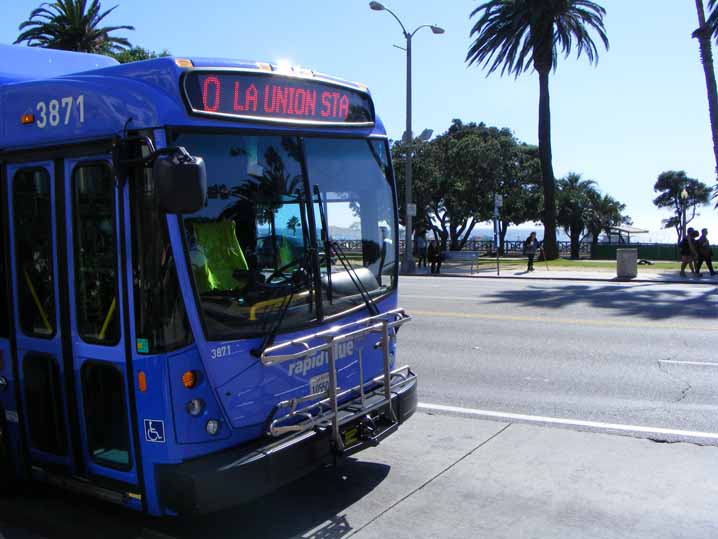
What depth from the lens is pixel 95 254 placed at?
14.7 ft

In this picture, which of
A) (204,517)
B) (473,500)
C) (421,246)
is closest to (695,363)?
(473,500)

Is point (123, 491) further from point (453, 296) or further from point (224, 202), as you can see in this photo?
point (453, 296)

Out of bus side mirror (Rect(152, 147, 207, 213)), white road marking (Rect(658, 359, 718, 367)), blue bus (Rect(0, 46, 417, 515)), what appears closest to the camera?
bus side mirror (Rect(152, 147, 207, 213))

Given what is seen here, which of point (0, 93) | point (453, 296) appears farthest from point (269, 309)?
point (453, 296)

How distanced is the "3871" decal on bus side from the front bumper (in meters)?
2.33

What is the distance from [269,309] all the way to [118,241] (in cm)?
105

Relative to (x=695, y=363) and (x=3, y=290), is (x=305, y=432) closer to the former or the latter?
(x=3, y=290)

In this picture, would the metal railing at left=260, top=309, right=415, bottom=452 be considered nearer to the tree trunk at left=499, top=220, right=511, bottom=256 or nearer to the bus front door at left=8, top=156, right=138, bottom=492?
the bus front door at left=8, top=156, right=138, bottom=492

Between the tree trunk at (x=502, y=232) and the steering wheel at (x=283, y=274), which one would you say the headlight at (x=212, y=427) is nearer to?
the steering wheel at (x=283, y=274)

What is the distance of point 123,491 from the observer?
4418mm

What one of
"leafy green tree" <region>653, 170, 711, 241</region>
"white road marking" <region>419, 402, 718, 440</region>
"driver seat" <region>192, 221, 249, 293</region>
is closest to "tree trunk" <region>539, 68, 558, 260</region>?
"white road marking" <region>419, 402, 718, 440</region>

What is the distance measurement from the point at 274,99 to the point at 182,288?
61.3 inches

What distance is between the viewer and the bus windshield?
438cm

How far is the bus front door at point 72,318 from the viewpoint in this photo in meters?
4.42
